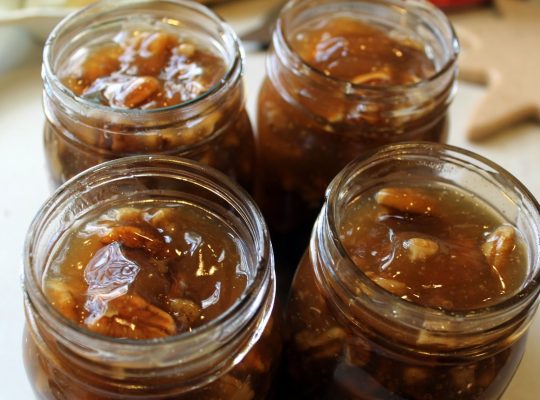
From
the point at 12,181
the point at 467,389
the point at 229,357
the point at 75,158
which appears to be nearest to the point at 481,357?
the point at 467,389

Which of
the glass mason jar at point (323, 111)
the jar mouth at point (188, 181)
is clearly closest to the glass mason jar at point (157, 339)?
the jar mouth at point (188, 181)

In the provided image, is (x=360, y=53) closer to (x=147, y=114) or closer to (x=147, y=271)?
(x=147, y=114)

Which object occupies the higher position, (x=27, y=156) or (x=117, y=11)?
(x=117, y=11)

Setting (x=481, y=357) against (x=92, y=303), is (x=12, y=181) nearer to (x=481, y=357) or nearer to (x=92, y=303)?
(x=92, y=303)

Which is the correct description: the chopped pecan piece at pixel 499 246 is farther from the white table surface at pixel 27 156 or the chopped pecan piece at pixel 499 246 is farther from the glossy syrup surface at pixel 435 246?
the white table surface at pixel 27 156

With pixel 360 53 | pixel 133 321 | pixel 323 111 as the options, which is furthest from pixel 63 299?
pixel 360 53
